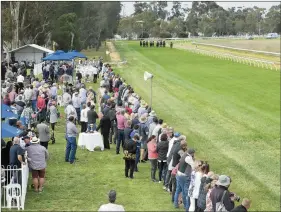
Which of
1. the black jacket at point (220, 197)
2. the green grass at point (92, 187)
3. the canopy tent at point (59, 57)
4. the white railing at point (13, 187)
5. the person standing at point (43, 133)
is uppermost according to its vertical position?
the canopy tent at point (59, 57)

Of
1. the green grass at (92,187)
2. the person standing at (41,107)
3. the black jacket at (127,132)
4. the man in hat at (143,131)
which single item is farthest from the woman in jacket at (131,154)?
the person standing at (41,107)

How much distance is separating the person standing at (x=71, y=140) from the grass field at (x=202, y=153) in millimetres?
271

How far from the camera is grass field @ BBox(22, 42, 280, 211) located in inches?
531

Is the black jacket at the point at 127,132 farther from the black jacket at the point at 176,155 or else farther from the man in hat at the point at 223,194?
the man in hat at the point at 223,194

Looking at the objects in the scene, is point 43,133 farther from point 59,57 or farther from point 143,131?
point 59,57

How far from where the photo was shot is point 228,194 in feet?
32.3

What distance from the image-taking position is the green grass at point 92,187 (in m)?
12.9

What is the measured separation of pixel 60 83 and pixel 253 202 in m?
23.6

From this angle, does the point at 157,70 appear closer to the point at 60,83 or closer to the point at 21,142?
the point at 60,83

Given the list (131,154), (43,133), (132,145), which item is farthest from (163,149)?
(43,133)

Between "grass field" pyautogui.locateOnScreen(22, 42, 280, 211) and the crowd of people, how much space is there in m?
0.46

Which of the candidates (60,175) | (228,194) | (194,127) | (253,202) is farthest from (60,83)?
(228,194)

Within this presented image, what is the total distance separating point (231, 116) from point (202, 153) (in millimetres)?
8575

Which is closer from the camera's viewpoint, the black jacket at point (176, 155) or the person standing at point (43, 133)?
the black jacket at point (176, 155)
